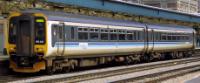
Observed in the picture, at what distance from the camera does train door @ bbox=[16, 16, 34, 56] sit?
1800cm

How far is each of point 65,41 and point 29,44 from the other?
162 centimetres

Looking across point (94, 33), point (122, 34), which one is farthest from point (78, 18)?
point (122, 34)

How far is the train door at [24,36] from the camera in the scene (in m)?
18.0

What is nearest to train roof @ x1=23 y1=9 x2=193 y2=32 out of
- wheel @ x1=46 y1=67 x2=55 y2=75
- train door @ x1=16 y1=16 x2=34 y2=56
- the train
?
the train

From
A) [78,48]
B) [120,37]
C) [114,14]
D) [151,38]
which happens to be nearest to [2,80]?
[78,48]

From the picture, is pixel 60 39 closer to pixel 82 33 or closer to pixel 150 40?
pixel 82 33

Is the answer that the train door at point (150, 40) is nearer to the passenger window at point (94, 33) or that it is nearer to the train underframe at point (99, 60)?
the train underframe at point (99, 60)

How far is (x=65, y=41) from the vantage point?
1884cm

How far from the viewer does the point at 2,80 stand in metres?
16.5

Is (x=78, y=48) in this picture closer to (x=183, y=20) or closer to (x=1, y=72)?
(x=1, y=72)

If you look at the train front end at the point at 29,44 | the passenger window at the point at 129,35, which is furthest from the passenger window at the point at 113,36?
the train front end at the point at 29,44

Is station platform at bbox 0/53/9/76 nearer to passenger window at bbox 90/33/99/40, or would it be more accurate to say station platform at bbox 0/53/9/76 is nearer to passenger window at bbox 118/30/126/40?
passenger window at bbox 90/33/99/40

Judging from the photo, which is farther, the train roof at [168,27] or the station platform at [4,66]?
the train roof at [168,27]

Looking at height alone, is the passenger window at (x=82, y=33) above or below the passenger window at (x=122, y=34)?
above
